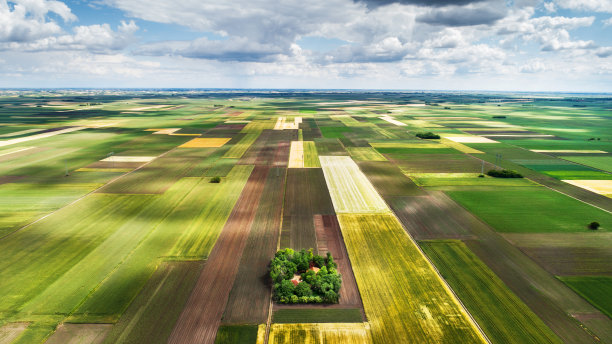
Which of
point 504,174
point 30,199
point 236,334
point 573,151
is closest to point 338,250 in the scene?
point 236,334

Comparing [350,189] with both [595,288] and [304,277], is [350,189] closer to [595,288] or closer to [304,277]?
[304,277]

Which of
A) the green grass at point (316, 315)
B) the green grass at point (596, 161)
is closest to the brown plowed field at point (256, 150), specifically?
the green grass at point (316, 315)

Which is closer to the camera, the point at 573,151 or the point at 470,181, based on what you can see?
the point at 470,181

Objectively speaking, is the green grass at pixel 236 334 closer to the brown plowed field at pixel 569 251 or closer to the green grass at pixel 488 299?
the green grass at pixel 488 299

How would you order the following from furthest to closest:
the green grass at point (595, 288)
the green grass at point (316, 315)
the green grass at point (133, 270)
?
the green grass at point (595, 288)
the green grass at point (133, 270)
the green grass at point (316, 315)

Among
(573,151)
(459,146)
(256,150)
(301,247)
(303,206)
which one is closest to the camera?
(301,247)

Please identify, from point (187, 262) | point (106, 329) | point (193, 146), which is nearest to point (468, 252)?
point (187, 262)

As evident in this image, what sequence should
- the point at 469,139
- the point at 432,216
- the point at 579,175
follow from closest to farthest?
1. the point at 432,216
2. the point at 579,175
3. the point at 469,139

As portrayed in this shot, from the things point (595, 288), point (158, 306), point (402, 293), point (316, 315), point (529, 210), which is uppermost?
point (529, 210)

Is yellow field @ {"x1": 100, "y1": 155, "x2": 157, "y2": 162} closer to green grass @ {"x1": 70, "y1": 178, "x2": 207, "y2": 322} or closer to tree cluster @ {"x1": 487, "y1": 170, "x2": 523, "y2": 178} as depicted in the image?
green grass @ {"x1": 70, "y1": 178, "x2": 207, "y2": 322}
